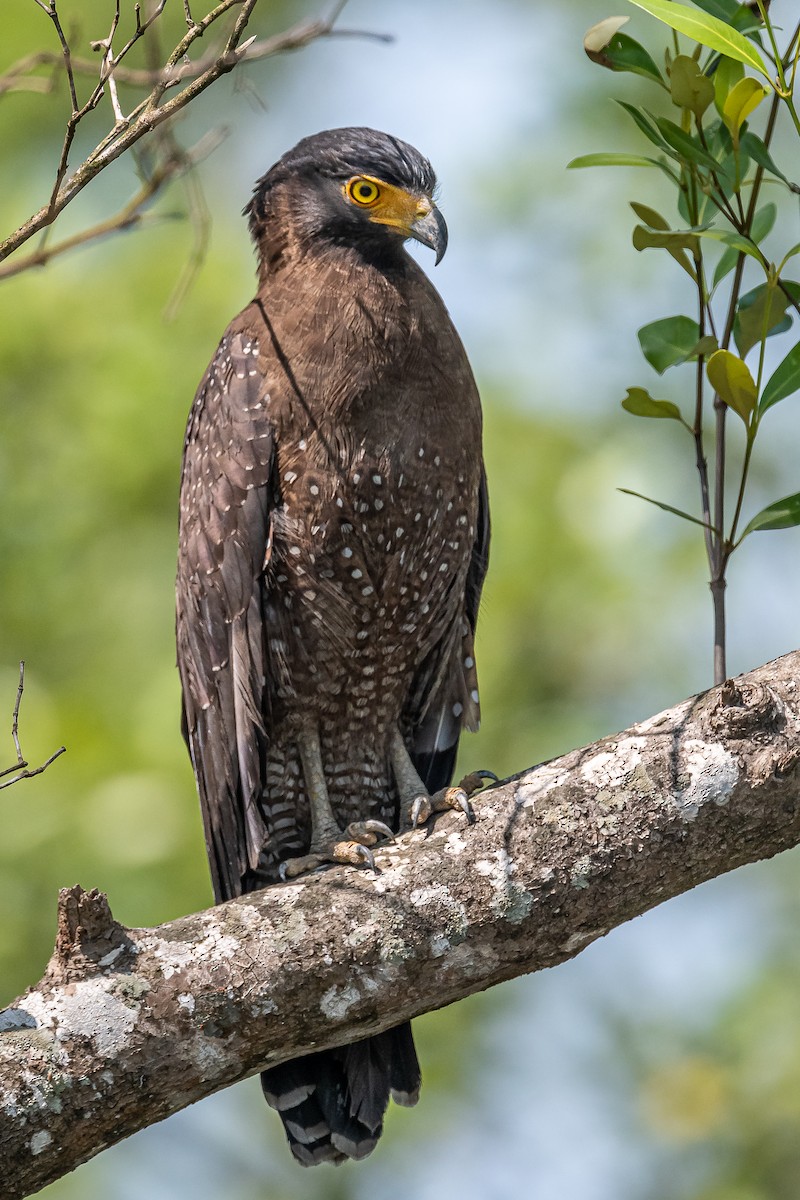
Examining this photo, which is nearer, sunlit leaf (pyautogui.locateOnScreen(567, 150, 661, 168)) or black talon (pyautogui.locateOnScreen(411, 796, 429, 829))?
sunlit leaf (pyautogui.locateOnScreen(567, 150, 661, 168))

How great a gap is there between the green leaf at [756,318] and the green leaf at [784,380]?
0.08 metres

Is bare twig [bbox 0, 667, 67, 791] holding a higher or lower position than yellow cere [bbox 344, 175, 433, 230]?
lower

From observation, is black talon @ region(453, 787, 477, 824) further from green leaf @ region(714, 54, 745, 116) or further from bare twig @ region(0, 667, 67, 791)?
green leaf @ region(714, 54, 745, 116)

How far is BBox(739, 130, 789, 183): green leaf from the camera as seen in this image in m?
2.80

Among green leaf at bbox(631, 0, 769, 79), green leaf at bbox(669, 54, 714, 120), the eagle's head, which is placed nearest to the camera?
green leaf at bbox(631, 0, 769, 79)

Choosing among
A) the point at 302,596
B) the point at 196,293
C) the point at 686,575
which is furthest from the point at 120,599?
the point at 302,596

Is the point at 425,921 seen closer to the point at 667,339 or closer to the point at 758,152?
the point at 667,339

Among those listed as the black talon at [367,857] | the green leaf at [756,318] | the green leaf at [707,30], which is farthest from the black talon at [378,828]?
the green leaf at [707,30]

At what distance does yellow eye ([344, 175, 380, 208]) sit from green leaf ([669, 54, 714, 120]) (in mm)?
1393

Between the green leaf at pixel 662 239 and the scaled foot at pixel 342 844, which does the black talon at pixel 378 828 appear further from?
the green leaf at pixel 662 239

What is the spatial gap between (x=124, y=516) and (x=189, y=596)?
3.45 meters

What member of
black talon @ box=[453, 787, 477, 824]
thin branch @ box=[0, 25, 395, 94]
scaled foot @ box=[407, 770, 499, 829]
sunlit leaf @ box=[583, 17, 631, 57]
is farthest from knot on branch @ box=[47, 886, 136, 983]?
sunlit leaf @ box=[583, 17, 631, 57]

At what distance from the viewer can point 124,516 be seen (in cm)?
732

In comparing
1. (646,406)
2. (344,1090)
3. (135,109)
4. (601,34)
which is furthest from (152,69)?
(344,1090)
